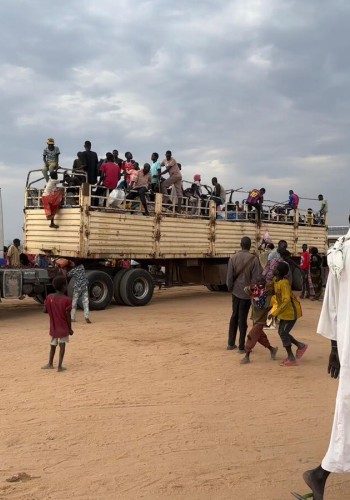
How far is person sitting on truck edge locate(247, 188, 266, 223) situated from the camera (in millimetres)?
16047

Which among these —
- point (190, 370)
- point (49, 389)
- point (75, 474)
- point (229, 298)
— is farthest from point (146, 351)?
point (229, 298)

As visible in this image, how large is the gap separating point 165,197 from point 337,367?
10743mm

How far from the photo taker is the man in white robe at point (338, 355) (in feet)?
9.20

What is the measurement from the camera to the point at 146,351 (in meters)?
7.50

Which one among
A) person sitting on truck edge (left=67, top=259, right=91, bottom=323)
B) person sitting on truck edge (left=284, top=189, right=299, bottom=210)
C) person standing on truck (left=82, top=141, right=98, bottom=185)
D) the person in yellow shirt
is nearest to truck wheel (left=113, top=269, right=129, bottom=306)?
person standing on truck (left=82, top=141, right=98, bottom=185)

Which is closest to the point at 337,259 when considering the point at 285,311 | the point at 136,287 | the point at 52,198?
the point at 285,311

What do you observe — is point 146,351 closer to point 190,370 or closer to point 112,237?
point 190,370

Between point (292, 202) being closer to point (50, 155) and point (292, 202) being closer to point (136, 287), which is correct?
point (136, 287)

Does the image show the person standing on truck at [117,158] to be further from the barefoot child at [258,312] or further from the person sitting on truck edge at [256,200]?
the barefoot child at [258,312]

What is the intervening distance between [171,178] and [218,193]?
2306 mm

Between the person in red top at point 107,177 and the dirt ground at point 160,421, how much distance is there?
4621mm

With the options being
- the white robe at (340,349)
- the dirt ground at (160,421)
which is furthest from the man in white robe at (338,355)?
the dirt ground at (160,421)

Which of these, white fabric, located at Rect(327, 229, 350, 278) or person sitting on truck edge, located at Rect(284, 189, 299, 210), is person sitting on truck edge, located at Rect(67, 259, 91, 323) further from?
person sitting on truck edge, located at Rect(284, 189, 299, 210)

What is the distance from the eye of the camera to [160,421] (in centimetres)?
450
